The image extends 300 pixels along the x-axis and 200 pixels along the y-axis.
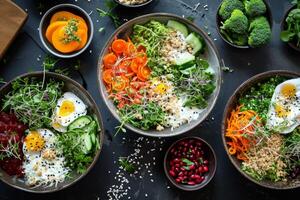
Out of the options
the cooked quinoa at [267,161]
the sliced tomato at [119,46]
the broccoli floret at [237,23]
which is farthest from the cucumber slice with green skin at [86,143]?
the broccoli floret at [237,23]

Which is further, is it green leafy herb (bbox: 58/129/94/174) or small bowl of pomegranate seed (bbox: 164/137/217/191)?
small bowl of pomegranate seed (bbox: 164/137/217/191)

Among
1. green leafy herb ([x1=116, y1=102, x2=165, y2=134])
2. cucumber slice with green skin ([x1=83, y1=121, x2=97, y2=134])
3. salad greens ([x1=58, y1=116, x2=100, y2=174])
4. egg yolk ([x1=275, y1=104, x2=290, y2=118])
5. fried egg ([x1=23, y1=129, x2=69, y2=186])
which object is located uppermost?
egg yolk ([x1=275, y1=104, x2=290, y2=118])

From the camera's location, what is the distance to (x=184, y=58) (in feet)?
13.4

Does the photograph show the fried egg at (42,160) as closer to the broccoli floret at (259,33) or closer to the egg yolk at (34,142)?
the egg yolk at (34,142)

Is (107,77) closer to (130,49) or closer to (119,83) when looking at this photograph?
(119,83)

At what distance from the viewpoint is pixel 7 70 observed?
425cm

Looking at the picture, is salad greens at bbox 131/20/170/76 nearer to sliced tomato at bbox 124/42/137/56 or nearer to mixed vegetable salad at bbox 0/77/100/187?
sliced tomato at bbox 124/42/137/56

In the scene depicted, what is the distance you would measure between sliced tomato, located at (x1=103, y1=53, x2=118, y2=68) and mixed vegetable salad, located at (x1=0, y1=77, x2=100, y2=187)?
0.34 m

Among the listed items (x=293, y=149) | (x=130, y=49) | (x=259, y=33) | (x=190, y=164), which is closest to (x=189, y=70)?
(x=130, y=49)

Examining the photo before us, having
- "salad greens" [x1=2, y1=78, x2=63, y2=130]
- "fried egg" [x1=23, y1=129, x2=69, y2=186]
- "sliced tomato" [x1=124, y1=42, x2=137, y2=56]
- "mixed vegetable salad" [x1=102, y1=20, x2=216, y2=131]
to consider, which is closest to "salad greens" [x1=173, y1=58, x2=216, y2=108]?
"mixed vegetable salad" [x1=102, y1=20, x2=216, y2=131]

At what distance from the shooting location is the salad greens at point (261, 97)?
4.07 metres

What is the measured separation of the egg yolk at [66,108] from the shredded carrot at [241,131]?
3.80ft

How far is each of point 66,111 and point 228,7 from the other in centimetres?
144

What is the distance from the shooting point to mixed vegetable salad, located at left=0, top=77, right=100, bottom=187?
3.96 m
